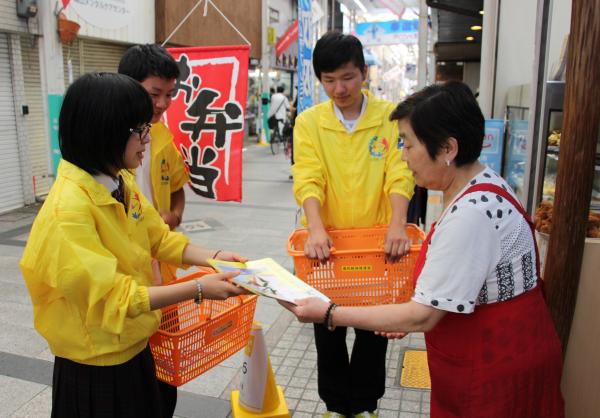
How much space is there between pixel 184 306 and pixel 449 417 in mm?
1381

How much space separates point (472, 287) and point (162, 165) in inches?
72.9

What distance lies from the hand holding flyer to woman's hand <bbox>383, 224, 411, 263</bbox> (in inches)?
22.3

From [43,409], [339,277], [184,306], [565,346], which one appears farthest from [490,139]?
[43,409]

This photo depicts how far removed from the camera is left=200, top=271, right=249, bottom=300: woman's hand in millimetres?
1954

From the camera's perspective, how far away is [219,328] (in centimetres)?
229

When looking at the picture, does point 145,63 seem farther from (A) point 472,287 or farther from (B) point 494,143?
(B) point 494,143

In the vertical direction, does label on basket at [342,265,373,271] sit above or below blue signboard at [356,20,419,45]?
below

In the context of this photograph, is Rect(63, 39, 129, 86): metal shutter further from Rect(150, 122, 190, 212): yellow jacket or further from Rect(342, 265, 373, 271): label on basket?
Rect(342, 265, 373, 271): label on basket

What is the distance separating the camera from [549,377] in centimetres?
180

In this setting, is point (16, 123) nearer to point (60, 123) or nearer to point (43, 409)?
point (43, 409)

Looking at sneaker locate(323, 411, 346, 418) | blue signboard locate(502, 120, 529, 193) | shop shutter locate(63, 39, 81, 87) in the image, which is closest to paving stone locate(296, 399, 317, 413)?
sneaker locate(323, 411, 346, 418)

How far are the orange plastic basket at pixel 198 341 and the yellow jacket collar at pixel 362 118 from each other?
1.02 metres

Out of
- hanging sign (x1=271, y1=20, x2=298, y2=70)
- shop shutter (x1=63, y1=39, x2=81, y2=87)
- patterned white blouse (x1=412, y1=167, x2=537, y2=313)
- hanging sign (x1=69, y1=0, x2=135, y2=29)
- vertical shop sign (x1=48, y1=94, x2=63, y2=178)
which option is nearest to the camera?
patterned white blouse (x1=412, y1=167, x2=537, y2=313)

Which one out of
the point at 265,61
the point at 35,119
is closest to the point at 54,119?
the point at 35,119
